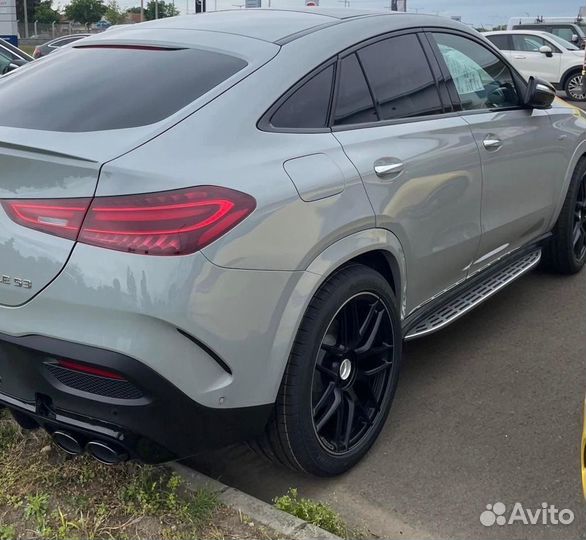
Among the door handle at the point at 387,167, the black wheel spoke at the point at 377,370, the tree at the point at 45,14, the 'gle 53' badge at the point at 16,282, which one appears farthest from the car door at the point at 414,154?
the tree at the point at 45,14

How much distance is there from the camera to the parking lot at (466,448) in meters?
2.80

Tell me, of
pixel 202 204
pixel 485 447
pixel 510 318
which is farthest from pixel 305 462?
pixel 510 318

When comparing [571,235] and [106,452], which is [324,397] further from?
[571,235]

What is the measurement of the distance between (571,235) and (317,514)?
3285mm

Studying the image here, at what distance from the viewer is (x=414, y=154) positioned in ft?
10.5

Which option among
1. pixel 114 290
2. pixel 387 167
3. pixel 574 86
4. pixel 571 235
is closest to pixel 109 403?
pixel 114 290

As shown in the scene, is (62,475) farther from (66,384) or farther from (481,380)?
(481,380)

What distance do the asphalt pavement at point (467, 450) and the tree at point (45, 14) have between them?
8483cm

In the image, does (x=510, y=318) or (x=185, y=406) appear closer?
(x=185, y=406)

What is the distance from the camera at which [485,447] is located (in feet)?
10.5

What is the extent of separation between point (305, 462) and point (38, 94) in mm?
1723

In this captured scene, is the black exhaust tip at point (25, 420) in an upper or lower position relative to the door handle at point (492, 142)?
lower

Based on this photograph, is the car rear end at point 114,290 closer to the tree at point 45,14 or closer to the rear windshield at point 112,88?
the rear windshield at point 112,88

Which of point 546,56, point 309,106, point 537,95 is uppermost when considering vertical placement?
point 309,106
